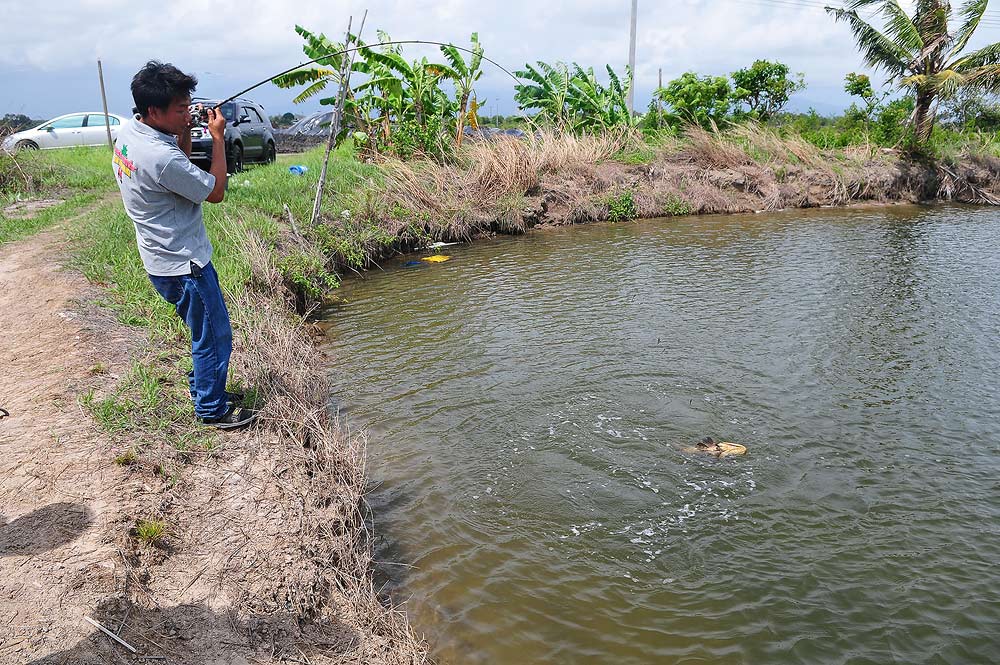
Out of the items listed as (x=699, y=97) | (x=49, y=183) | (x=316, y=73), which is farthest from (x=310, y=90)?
(x=699, y=97)

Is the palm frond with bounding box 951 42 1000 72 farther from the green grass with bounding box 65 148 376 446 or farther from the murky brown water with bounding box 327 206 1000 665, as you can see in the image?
the green grass with bounding box 65 148 376 446

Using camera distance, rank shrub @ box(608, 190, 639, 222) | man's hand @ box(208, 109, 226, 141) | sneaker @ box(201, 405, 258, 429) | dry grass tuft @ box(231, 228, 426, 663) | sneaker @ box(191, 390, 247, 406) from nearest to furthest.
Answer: dry grass tuft @ box(231, 228, 426, 663) < man's hand @ box(208, 109, 226, 141) < sneaker @ box(201, 405, 258, 429) < sneaker @ box(191, 390, 247, 406) < shrub @ box(608, 190, 639, 222)

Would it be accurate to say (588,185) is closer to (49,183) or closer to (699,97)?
(699,97)

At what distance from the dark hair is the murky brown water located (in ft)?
9.71

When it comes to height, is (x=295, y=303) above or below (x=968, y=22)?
below

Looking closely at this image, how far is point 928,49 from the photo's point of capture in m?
19.5

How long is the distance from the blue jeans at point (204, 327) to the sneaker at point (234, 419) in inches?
1.5

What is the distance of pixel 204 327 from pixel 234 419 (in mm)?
736

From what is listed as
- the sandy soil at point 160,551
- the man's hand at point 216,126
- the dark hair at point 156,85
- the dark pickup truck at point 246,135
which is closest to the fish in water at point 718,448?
the sandy soil at point 160,551

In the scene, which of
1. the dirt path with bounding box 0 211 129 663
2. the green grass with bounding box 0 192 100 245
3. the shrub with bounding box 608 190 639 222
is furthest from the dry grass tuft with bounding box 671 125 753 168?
the dirt path with bounding box 0 211 129 663

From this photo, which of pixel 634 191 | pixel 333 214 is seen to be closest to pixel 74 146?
pixel 333 214

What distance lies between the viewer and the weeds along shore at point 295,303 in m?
3.46

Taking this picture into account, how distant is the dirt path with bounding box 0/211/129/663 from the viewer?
115 inches

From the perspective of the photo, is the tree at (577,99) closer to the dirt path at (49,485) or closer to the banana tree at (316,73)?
the banana tree at (316,73)
